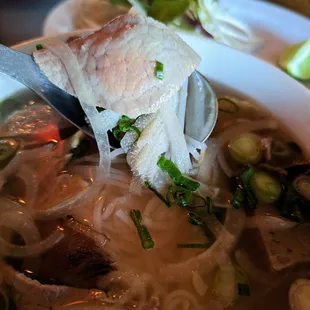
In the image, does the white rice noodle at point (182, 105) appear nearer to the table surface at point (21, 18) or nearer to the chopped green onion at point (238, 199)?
the chopped green onion at point (238, 199)

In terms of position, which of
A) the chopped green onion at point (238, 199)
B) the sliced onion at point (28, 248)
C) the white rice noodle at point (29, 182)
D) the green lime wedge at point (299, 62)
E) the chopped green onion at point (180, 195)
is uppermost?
the green lime wedge at point (299, 62)

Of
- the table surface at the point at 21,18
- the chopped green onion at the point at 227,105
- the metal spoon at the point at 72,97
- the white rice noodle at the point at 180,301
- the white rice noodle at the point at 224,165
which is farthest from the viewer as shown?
the table surface at the point at 21,18

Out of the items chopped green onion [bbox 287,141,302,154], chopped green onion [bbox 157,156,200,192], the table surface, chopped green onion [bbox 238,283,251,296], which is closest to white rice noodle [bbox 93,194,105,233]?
chopped green onion [bbox 157,156,200,192]

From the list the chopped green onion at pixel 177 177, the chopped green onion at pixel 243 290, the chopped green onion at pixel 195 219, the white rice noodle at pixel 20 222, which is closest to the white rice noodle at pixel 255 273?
the chopped green onion at pixel 243 290

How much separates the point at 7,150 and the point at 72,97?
11.9 inches

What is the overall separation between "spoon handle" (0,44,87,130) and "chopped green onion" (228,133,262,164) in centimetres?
53

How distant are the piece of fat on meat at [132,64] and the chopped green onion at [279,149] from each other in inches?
19.6

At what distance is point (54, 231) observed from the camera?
4.36 ft

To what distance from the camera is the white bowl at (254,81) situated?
1586 mm

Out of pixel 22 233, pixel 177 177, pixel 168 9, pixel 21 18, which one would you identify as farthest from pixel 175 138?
pixel 21 18

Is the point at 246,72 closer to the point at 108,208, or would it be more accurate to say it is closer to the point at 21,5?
the point at 108,208

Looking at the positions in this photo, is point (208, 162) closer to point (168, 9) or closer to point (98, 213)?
point (98, 213)

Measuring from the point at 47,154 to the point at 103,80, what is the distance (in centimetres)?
42

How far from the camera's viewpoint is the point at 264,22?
2193mm
